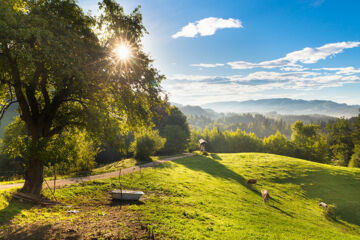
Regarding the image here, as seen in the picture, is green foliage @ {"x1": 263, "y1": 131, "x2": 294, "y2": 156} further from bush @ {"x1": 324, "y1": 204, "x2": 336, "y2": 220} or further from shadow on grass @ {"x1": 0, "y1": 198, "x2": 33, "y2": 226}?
shadow on grass @ {"x1": 0, "y1": 198, "x2": 33, "y2": 226}

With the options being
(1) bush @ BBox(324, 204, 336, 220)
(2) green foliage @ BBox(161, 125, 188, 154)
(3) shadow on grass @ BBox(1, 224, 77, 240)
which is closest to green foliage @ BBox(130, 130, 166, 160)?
(2) green foliage @ BBox(161, 125, 188, 154)

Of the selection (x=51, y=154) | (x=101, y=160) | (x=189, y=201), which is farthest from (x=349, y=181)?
(x=101, y=160)

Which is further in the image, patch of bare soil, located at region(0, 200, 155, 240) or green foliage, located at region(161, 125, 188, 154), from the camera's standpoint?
green foliage, located at region(161, 125, 188, 154)

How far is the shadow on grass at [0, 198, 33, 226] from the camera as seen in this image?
10202mm

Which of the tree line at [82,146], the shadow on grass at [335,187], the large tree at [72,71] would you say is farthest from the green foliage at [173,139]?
the large tree at [72,71]

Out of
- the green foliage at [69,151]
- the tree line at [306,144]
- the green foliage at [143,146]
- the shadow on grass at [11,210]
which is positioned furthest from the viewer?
the tree line at [306,144]

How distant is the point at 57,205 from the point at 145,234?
315 inches

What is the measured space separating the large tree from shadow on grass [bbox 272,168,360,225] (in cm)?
3072

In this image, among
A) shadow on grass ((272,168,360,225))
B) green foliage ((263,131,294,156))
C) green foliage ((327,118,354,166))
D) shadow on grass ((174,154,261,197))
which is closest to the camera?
shadow on grass ((272,168,360,225))

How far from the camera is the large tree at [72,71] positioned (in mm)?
10953

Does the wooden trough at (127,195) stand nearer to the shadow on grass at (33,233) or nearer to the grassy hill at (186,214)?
the grassy hill at (186,214)

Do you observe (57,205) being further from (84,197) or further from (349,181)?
(349,181)

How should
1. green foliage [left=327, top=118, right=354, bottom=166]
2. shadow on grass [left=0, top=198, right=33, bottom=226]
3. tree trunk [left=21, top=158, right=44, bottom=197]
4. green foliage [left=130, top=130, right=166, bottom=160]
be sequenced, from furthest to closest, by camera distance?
1. green foliage [left=327, top=118, right=354, bottom=166]
2. green foliage [left=130, top=130, right=166, bottom=160]
3. tree trunk [left=21, top=158, right=44, bottom=197]
4. shadow on grass [left=0, top=198, right=33, bottom=226]

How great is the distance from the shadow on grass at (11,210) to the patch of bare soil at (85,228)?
2.18 ft
